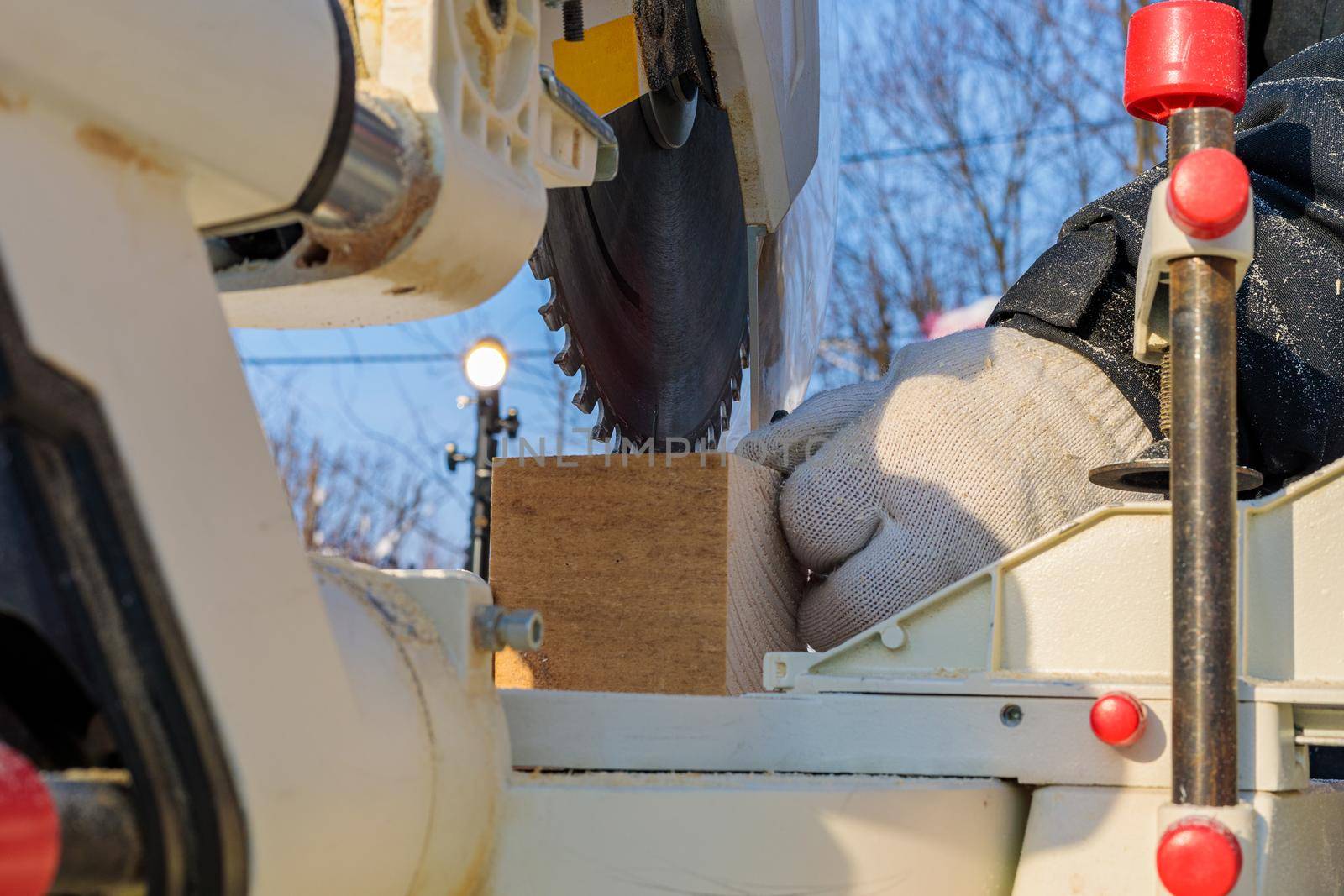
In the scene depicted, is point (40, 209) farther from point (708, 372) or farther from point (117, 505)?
point (708, 372)

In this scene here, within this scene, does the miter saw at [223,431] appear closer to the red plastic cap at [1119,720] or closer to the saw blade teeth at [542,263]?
the red plastic cap at [1119,720]

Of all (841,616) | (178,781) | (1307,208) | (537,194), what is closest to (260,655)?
(178,781)

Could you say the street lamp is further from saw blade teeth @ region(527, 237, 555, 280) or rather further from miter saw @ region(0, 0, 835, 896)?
miter saw @ region(0, 0, 835, 896)

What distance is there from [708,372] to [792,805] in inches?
102

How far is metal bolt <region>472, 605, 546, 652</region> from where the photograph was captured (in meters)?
1.30

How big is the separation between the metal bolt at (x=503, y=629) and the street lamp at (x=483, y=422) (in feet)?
23.5

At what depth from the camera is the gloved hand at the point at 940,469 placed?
7.66 ft

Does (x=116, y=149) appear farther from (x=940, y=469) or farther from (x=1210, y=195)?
(x=940, y=469)

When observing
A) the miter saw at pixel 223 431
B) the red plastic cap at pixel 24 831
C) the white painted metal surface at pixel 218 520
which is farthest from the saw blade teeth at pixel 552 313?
the red plastic cap at pixel 24 831

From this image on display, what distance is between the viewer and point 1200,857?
1318 millimetres

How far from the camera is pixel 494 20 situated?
1.37 m

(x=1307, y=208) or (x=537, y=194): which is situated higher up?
(x=1307, y=208)

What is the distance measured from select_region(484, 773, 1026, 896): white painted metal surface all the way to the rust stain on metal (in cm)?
67

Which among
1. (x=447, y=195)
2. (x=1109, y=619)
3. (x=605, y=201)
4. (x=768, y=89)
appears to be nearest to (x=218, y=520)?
(x=447, y=195)
